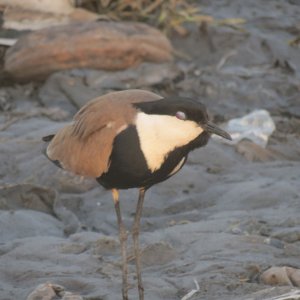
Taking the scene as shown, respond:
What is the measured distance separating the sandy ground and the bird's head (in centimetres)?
92

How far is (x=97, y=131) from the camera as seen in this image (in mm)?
4891

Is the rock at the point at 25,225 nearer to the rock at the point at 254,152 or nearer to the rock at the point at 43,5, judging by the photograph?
the rock at the point at 254,152

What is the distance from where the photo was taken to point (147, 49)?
31.8ft

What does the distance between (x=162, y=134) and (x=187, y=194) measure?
103 inches

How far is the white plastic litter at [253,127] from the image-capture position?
8195 millimetres

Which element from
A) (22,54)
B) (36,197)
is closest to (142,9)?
(22,54)

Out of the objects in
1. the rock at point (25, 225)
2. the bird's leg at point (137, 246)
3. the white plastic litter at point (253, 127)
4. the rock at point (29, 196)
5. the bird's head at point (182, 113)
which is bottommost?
the white plastic litter at point (253, 127)

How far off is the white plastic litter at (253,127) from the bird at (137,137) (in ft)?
10.6

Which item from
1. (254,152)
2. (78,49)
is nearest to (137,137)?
(254,152)

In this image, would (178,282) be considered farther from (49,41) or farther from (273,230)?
(49,41)

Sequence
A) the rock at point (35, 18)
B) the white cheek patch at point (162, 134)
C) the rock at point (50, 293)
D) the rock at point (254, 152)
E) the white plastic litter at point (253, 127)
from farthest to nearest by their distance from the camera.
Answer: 1. the rock at point (35, 18)
2. the white plastic litter at point (253, 127)
3. the rock at point (254, 152)
4. the rock at point (50, 293)
5. the white cheek patch at point (162, 134)

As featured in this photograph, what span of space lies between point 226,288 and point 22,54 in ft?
17.0

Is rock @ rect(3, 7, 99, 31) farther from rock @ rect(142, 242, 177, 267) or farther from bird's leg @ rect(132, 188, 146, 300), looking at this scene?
bird's leg @ rect(132, 188, 146, 300)

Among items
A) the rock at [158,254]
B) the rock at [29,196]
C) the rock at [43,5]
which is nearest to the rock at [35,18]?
the rock at [43,5]
